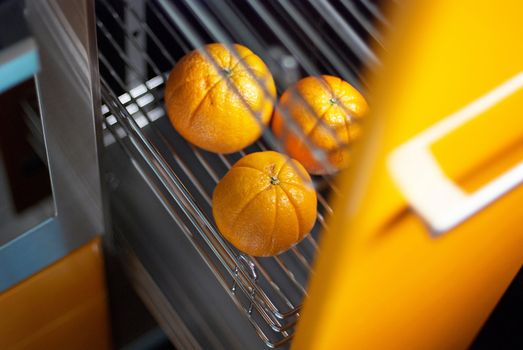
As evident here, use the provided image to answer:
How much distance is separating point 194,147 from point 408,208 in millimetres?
474

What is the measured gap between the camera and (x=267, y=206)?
816 mm

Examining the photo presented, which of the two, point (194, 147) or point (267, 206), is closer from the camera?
point (267, 206)

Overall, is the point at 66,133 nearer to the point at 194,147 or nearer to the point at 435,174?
the point at 194,147

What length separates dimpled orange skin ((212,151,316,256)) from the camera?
2.68 ft

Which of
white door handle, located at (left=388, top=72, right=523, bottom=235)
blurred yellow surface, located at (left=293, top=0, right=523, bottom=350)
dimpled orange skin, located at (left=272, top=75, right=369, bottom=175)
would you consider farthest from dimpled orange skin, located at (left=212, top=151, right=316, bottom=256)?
white door handle, located at (left=388, top=72, right=523, bottom=235)

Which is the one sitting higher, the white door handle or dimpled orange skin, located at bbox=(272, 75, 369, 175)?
dimpled orange skin, located at bbox=(272, 75, 369, 175)

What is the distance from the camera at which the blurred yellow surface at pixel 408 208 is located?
1.27ft

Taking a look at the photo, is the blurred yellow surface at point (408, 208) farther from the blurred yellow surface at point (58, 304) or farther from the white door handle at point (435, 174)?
the blurred yellow surface at point (58, 304)

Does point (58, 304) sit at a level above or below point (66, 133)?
below

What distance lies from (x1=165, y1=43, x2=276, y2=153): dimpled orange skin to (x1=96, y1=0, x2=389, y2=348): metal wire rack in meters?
0.02

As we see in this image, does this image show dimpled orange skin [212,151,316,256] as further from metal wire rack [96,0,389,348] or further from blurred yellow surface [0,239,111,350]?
blurred yellow surface [0,239,111,350]

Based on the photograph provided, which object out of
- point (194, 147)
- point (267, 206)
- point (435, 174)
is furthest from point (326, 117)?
point (435, 174)

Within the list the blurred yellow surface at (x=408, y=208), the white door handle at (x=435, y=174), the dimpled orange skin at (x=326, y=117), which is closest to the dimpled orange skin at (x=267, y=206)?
the dimpled orange skin at (x=326, y=117)

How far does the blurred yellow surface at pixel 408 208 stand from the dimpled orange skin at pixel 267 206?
15 cm
